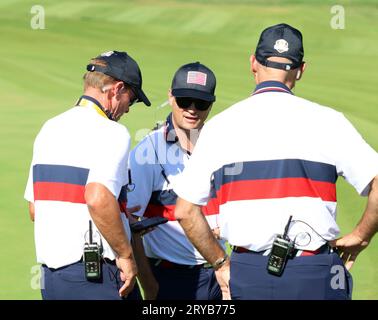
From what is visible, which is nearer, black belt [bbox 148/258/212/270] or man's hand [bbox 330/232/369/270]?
man's hand [bbox 330/232/369/270]

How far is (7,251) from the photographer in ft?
32.4

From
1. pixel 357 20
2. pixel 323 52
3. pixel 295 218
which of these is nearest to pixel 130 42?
pixel 323 52

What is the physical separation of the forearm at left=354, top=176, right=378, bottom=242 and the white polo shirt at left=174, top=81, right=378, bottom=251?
88 mm

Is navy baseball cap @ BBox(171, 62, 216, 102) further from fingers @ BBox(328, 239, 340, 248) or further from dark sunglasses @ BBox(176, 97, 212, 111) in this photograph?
fingers @ BBox(328, 239, 340, 248)

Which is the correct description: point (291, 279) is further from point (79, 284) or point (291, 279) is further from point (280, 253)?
point (79, 284)

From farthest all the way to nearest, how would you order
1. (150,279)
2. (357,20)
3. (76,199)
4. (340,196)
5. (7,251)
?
(357,20) < (340,196) < (7,251) < (150,279) < (76,199)

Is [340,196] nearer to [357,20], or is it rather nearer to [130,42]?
[130,42]

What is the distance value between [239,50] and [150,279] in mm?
21888

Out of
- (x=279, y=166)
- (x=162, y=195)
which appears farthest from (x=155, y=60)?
(x=279, y=166)

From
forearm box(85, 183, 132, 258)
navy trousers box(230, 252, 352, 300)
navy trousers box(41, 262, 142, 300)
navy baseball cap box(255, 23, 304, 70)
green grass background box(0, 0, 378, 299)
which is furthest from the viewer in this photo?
green grass background box(0, 0, 378, 299)

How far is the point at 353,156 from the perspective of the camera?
556cm

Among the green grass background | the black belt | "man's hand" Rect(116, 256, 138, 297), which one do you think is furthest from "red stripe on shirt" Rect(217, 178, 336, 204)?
the green grass background

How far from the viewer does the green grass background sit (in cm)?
1127

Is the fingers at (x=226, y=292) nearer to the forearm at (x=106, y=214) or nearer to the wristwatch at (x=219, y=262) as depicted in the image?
the wristwatch at (x=219, y=262)
